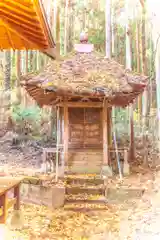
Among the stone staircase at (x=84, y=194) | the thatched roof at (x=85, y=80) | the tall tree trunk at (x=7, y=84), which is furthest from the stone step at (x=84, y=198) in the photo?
the tall tree trunk at (x=7, y=84)

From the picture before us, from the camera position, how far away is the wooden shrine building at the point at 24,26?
2654mm

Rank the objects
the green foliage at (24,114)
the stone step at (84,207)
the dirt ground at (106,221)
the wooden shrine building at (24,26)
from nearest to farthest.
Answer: the wooden shrine building at (24,26)
the dirt ground at (106,221)
the stone step at (84,207)
the green foliage at (24,114)

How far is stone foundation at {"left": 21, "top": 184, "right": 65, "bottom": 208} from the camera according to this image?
18.8 feet

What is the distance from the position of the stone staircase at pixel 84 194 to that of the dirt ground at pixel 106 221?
0.49 ft

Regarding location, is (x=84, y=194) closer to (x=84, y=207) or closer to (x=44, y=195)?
(x=84, y=207)

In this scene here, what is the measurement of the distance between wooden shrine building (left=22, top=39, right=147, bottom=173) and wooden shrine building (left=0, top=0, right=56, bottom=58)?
117 inches

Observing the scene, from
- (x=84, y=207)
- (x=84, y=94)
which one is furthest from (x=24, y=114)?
(x=84, y=207)

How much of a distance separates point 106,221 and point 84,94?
2901mm

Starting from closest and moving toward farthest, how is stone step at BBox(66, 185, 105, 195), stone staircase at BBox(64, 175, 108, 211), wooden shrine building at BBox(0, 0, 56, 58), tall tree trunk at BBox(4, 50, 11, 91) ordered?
wooden shrine building at BBox(0, 0, 56, 58) < stone staircase at BBox(64, 175, 108, 211) < stone step at BBox(66, 185, 105, 195) < tall tree trunk at BBox(4, 50, 11, 91)

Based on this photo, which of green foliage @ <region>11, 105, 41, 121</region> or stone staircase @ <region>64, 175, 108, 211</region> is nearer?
stone staircase @ <region>64, 175, 108, 211</region>

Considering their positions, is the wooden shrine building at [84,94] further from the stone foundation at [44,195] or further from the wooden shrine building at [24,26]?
the wooden shrine building at [24,26]

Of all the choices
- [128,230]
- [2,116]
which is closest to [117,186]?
[128,230]

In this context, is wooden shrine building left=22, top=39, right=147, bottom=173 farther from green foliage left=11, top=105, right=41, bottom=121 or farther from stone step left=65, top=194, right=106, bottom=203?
green foliage left=11, top=105, right=41, bottom=121

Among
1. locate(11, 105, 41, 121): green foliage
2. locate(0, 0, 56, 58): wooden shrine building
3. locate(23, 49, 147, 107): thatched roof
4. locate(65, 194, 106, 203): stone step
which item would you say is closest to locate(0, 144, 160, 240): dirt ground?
locate(65, 194, 106, 203): stone step
